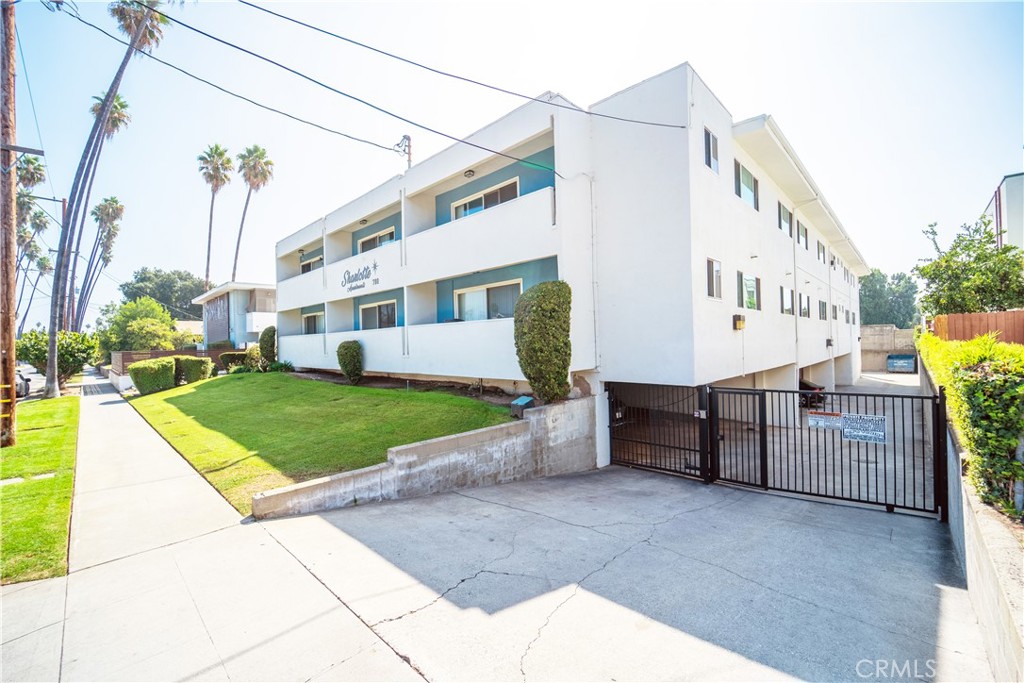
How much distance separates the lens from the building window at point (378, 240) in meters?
16.9

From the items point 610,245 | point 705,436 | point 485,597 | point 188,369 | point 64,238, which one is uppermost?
point 64,238

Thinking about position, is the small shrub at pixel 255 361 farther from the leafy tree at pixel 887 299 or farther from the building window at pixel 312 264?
the leafy tree at pixel 887 299

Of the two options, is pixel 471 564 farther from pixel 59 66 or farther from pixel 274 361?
pixel 274 361

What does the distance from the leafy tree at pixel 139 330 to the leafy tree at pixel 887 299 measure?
68.4 m

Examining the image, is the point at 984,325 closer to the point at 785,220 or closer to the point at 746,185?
the point at 785,220

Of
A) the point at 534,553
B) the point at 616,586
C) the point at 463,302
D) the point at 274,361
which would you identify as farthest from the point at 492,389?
the point at 274,361

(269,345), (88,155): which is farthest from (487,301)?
(88,155)

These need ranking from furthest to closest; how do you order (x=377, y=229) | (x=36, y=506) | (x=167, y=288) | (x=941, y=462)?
(x=167, y=288) → (x=377, y=229) → (x=941, y=462) → (x=36, y=506)

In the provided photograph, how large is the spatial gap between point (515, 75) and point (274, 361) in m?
19.9

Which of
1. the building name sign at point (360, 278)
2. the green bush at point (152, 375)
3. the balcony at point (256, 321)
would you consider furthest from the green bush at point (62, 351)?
the building name sign at point (360, 278)

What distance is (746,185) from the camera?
12.8 meters

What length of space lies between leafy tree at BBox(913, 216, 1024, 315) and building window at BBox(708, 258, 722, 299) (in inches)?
483

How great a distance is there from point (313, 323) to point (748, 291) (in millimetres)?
19214

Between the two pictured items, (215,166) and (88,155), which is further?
(215,166)
